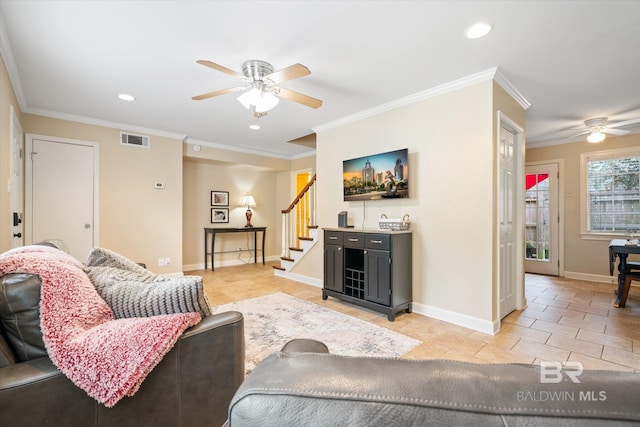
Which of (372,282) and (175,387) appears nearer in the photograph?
(175,387)

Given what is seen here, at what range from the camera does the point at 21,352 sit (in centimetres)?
102

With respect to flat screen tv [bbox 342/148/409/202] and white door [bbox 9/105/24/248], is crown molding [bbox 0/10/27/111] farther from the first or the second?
flat screen tv [bbox 342/148/409/202]

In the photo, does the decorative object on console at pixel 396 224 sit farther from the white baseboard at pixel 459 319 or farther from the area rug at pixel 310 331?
the area rug at pixel 310 331

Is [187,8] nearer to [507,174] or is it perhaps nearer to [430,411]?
[430,411]

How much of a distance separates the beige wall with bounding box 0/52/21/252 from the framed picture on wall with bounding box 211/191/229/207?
359 centimetres

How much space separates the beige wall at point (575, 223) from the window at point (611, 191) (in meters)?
0.10

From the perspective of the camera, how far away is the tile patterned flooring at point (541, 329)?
7.63 ft

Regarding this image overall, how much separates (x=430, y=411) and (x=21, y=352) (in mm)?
1395

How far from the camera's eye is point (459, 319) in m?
2.97

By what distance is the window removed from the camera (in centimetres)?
452

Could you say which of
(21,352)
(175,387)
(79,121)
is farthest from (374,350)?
(79,121)

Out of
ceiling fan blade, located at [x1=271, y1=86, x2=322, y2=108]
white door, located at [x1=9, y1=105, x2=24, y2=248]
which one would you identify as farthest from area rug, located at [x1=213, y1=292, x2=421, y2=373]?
white door, located at [x1=9, y1=105, x2=24, y2=248]

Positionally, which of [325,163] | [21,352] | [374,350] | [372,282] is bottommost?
[374,350]

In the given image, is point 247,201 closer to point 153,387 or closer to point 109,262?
point 109,262
